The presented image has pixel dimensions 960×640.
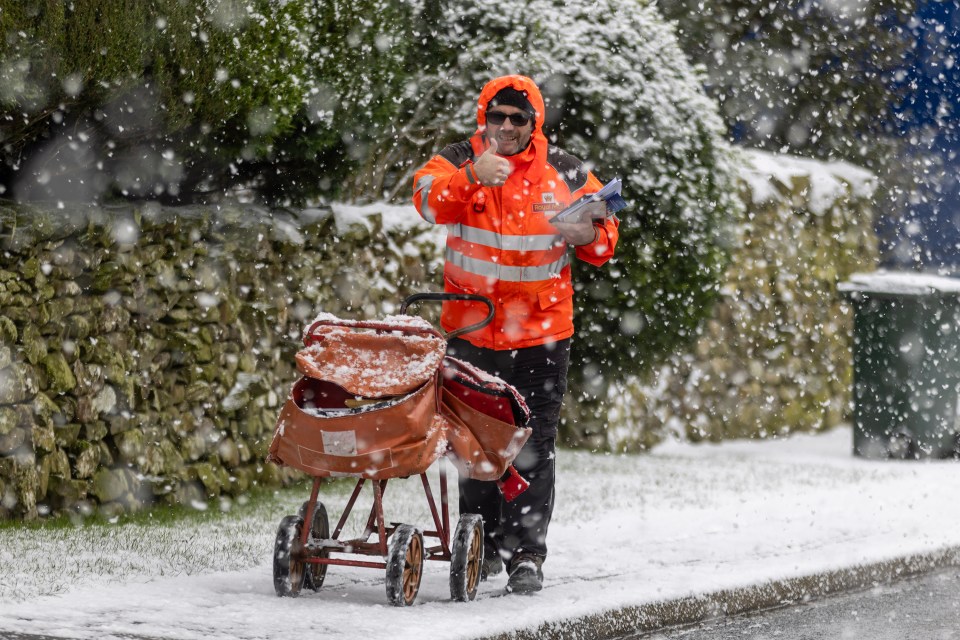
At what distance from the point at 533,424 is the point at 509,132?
3.75 feet

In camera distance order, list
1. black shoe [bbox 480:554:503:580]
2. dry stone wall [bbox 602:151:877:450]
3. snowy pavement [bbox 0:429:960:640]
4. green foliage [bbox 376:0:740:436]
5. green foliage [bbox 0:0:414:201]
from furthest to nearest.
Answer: dry stone wall [bbox 602:151:877:450]
green foliage [bbox 376:0:740:436]
green foliage [bbox 0:0:414:201]
black shoe [bbox 480:554:503:580]
snowy pavement [bbox 0:429:960:640]

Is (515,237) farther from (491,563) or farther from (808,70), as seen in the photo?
(808,70)

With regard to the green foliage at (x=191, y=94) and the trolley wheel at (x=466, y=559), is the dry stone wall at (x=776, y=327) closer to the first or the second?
the green foliage at (x=191, y=94)

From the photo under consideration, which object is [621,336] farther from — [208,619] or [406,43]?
[208,619]

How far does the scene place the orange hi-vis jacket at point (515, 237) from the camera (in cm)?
572

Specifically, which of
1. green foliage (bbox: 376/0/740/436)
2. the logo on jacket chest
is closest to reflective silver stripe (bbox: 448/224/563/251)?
the logo on jacket chest

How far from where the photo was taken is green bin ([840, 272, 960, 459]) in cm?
1174

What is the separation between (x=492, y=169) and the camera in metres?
5.42

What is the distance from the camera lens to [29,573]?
18.7 feet

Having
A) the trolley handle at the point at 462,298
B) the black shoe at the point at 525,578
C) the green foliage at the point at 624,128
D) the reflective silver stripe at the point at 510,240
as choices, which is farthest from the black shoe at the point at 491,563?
the green foliage at the point at 624,128

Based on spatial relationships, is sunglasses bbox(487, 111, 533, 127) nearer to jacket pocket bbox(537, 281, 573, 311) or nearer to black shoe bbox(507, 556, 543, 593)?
jacket pocket bbox(537, 281, 573, 311)

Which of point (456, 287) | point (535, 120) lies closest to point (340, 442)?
point (456, 287)

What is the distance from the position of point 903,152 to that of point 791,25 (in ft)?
7.23

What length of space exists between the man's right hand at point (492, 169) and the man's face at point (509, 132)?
10.5 inches
